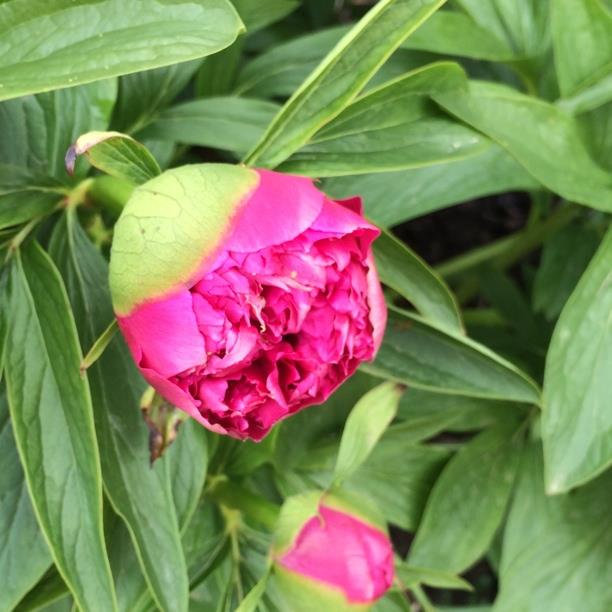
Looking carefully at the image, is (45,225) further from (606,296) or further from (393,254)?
(606,296)

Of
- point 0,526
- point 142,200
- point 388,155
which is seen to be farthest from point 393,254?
point 0,526

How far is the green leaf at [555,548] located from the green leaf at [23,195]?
1.69 ft

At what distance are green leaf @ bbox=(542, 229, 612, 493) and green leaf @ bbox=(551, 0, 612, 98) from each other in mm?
141

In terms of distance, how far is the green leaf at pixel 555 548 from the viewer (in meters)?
0.90

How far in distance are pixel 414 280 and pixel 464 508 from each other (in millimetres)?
294

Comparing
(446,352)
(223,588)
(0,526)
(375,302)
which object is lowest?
(223,588)

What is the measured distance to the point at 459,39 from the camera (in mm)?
818

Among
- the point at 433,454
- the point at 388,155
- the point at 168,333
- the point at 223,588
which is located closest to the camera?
the point at 168,333

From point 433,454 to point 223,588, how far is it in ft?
0.80

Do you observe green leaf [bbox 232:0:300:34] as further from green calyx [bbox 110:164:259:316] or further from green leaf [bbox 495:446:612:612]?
green leaf [bbox 495:446:612:612]

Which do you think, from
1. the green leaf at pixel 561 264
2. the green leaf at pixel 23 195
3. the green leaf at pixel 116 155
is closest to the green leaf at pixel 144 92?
the green leaf at pixel 23 195

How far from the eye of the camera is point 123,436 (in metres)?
0.64

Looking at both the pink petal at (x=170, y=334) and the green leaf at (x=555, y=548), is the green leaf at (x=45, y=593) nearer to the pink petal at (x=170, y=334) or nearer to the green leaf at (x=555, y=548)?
the pink petal at (x=170, y=334)

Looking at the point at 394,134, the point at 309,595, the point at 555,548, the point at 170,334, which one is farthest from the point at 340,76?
the point at 555,548
